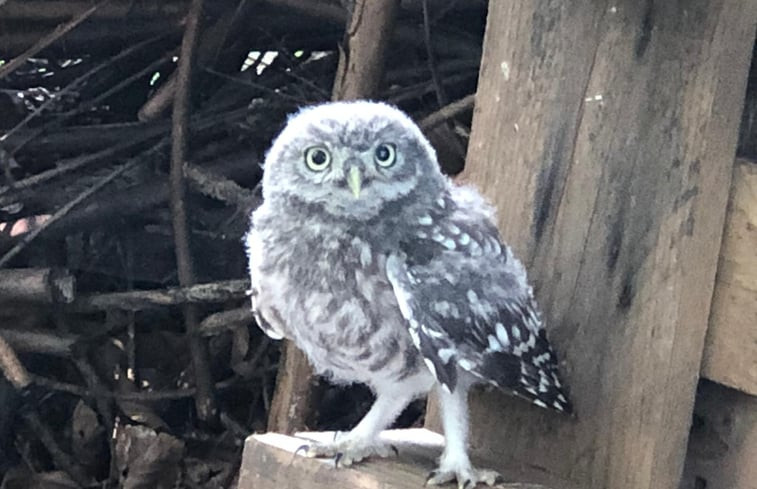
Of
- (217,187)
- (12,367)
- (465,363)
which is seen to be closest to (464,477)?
(465,363)

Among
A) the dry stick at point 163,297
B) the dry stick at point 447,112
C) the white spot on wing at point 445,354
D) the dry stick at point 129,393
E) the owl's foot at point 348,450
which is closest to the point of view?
the white spot on wing at point 445,354

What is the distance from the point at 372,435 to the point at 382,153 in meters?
0.27

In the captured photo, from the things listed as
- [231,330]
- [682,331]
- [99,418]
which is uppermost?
[682,331]

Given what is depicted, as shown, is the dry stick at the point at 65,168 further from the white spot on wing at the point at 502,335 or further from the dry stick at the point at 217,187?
the white spot on wing at the point at 502,335

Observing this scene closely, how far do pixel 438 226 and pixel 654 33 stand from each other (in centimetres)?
26

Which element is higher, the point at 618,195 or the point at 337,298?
the point at 618,195

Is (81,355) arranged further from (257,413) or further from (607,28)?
(607,28)

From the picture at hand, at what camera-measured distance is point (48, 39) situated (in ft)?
5.03

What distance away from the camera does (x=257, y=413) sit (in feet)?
5.73

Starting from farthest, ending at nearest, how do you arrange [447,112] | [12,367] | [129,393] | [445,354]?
[129,393], [12,367], [447,112], [445,354]

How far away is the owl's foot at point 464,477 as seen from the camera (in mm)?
967

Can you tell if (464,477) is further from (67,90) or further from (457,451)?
(67,90)

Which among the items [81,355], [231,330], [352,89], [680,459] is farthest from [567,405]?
[81,355]

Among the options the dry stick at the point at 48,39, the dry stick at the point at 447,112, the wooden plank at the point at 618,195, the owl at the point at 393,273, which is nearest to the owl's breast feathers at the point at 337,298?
the owl at the point at 393,273
